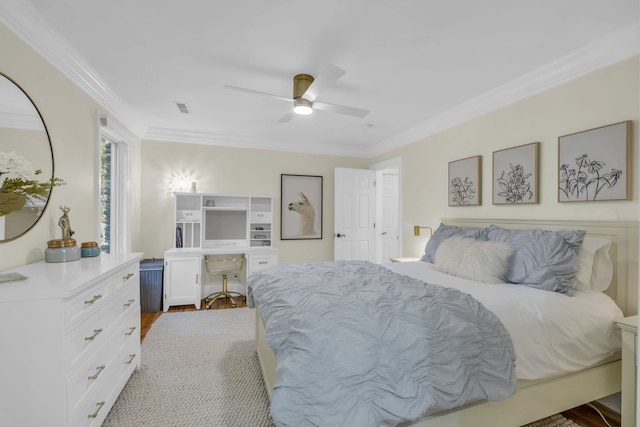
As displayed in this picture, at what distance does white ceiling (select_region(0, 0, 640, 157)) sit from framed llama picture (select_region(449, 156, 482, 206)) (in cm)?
52

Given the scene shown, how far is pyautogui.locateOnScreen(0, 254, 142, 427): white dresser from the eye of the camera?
1.23 metres

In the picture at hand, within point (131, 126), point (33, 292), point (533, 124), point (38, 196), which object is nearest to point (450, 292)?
point (533, 124)

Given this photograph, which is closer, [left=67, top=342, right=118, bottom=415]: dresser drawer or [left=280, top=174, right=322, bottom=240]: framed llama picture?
[left=67, top=342, right=118, bottom=415]: dresser drawer

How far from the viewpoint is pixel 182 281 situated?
12.7 ft

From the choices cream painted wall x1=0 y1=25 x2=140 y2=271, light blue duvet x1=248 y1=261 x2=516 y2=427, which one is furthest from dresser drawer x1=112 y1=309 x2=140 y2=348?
light blue duvet x1=248 y1=261 x2=516 y2=427

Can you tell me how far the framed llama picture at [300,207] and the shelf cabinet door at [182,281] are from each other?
4.73ft

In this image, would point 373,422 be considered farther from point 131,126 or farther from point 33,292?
point 131,126

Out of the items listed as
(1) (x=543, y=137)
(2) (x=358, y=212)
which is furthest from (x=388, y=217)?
(1) (x=543, y=137)

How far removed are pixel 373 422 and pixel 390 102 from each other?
2898mm

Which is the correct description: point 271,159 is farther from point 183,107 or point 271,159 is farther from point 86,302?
point 86,302

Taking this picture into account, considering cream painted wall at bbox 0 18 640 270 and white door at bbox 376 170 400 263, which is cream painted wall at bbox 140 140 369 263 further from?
white door at bbox 376 170 400 263

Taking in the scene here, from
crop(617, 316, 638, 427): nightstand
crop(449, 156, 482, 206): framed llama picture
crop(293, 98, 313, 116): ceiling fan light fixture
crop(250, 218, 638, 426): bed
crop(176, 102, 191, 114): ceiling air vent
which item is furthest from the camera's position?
crop(176, 102, 191, 114): ceiling air vent

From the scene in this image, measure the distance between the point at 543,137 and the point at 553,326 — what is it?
1636 mm

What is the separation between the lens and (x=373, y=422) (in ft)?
3.75
